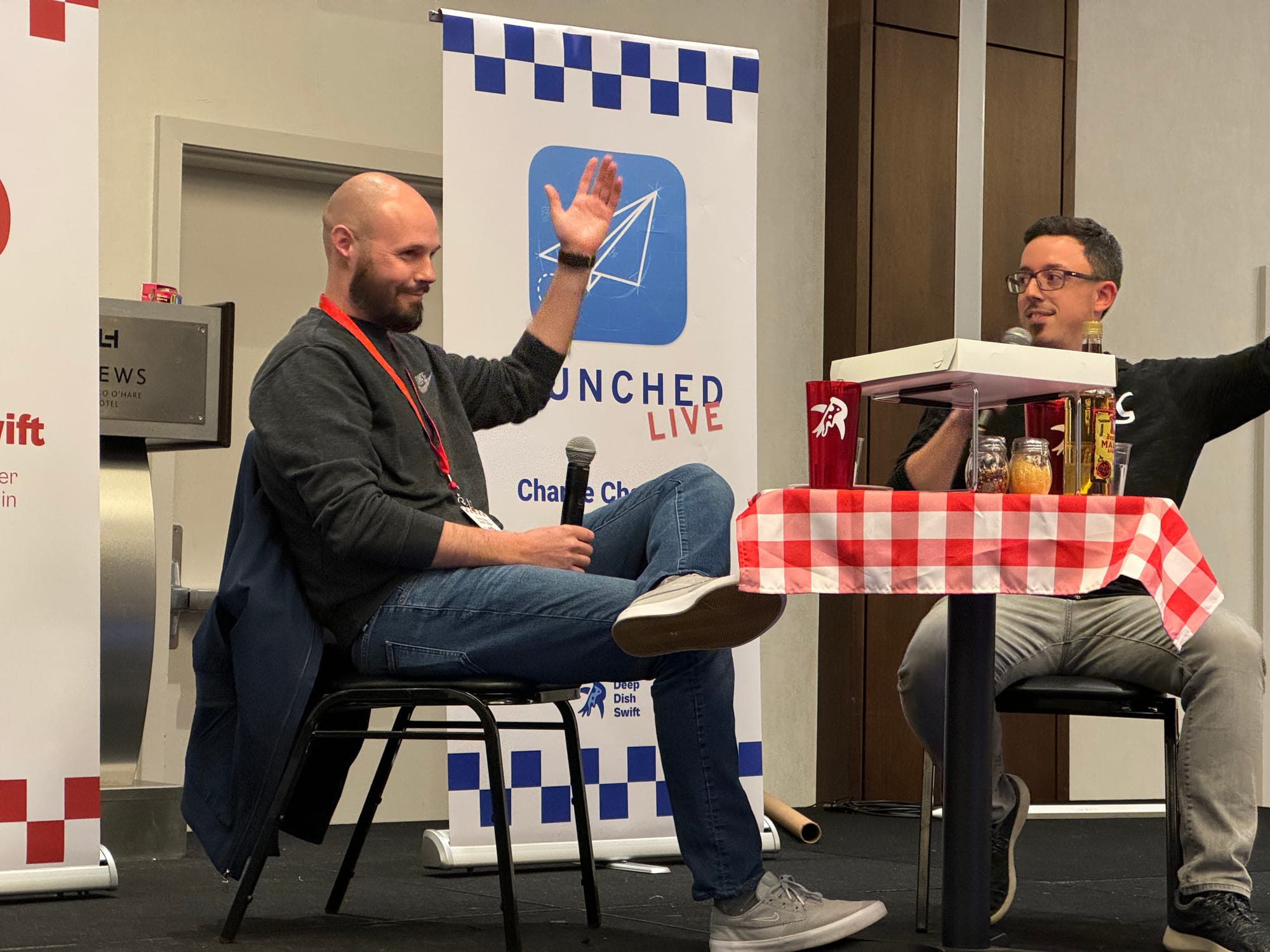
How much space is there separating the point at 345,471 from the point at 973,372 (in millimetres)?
857

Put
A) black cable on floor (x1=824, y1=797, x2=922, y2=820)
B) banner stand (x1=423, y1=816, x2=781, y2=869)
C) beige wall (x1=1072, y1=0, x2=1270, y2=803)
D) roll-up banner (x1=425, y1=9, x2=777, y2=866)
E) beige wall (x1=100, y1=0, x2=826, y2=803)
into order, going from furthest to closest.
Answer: beige wall (x1=1072, y1=0, x2=1270, y2=803)
black cable on floor (x1=824, y1=797, x2=922, y2=820)
beige wall (x1=100, y1=0, x2=826, y2=803)
roll-up banner (x1=425, y1=9, x2=777, y2=866)
banner stand (x1=423, y1=816, x2=781, y2=869)

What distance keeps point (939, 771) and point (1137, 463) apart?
0.65 m

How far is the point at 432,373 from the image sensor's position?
99.1 inches

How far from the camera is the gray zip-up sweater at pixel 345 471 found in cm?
211

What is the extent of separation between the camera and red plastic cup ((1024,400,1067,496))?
6.77 ft

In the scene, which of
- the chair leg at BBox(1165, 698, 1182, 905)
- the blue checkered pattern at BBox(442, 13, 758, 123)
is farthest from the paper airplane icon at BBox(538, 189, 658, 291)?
the chair leg at BBox(1165, 698, 1182, 905)

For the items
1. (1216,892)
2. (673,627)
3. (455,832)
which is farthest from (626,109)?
(1216,892)

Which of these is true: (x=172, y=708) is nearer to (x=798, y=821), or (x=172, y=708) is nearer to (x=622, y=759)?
(x=622, y=759)

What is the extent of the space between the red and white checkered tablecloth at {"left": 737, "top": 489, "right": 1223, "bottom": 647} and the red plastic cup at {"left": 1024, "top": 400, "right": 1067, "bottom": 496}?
0.77 feet

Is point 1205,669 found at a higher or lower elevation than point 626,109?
lower

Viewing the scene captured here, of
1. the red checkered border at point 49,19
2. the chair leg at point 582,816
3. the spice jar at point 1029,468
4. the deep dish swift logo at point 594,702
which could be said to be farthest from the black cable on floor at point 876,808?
the red checkered border at point 49,19

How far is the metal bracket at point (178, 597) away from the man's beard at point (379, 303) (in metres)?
1.89

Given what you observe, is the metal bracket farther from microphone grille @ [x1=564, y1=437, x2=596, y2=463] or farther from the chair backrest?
microphone grille @ [x1=564, y1=437, x2=596, y2=463]

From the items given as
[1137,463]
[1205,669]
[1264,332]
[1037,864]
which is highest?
[1264,332]
